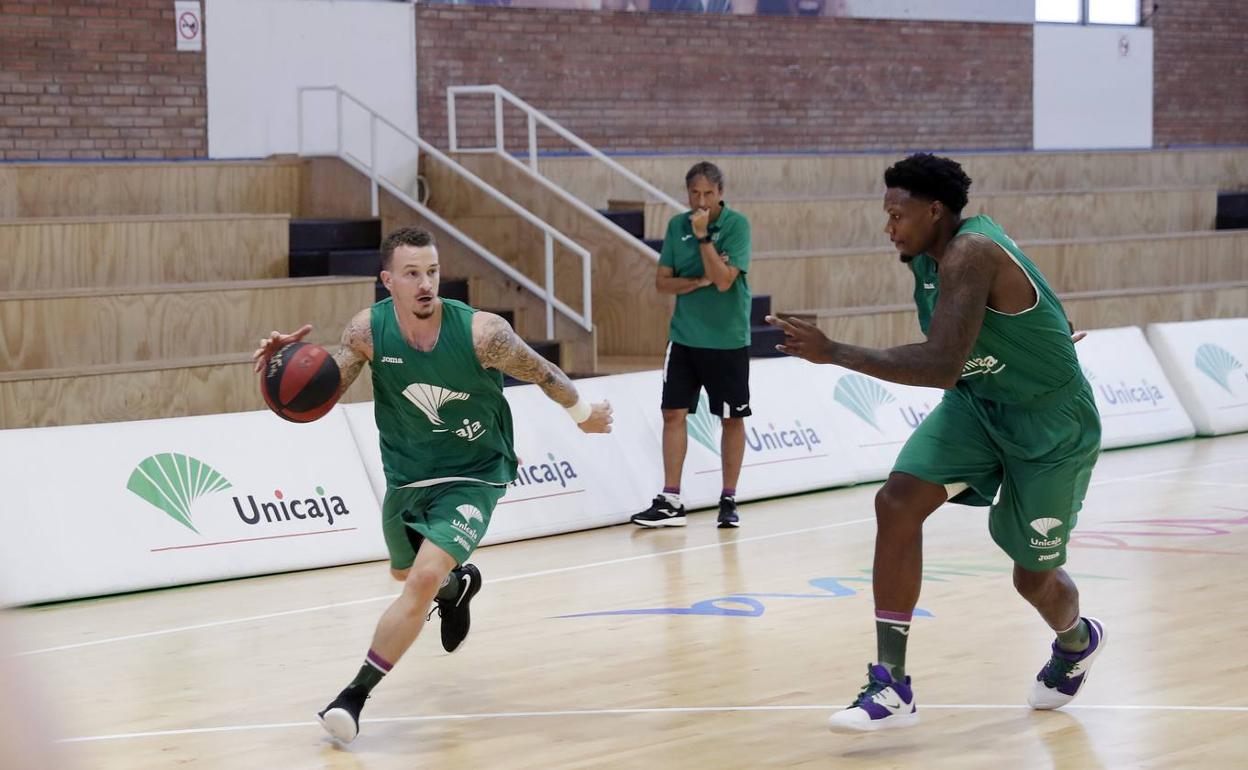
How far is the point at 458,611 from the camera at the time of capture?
18.1 ft

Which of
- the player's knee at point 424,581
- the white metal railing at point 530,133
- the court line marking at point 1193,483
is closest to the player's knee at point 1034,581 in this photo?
the player's knee at point 424,581

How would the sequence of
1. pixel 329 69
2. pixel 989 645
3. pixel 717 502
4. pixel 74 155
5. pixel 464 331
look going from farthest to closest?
pixel 329 69, pixel 74 155, pixel 717 502, pixel 989 645, pixel 464 331

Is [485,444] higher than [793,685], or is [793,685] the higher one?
[485,444]

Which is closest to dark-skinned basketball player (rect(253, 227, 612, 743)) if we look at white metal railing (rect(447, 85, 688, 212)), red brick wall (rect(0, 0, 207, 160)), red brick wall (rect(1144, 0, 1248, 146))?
white metal railing (rect(447, 85, 688, 212))

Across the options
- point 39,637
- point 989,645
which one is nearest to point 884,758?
point 989,645

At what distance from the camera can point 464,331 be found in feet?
16.9

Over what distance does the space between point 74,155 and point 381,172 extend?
2.28 m

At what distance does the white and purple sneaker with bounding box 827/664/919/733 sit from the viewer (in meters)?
4.59

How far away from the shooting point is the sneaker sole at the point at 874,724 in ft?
15.0

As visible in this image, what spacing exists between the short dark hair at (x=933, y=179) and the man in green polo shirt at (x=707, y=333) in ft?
12.5

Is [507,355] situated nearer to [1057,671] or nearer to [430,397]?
[430,397]

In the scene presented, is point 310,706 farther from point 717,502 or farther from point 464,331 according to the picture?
point 717,502

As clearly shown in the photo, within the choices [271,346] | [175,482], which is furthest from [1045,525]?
[175,482]

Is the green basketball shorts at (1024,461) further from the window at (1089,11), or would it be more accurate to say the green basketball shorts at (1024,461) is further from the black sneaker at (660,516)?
the window at (1089,11)
